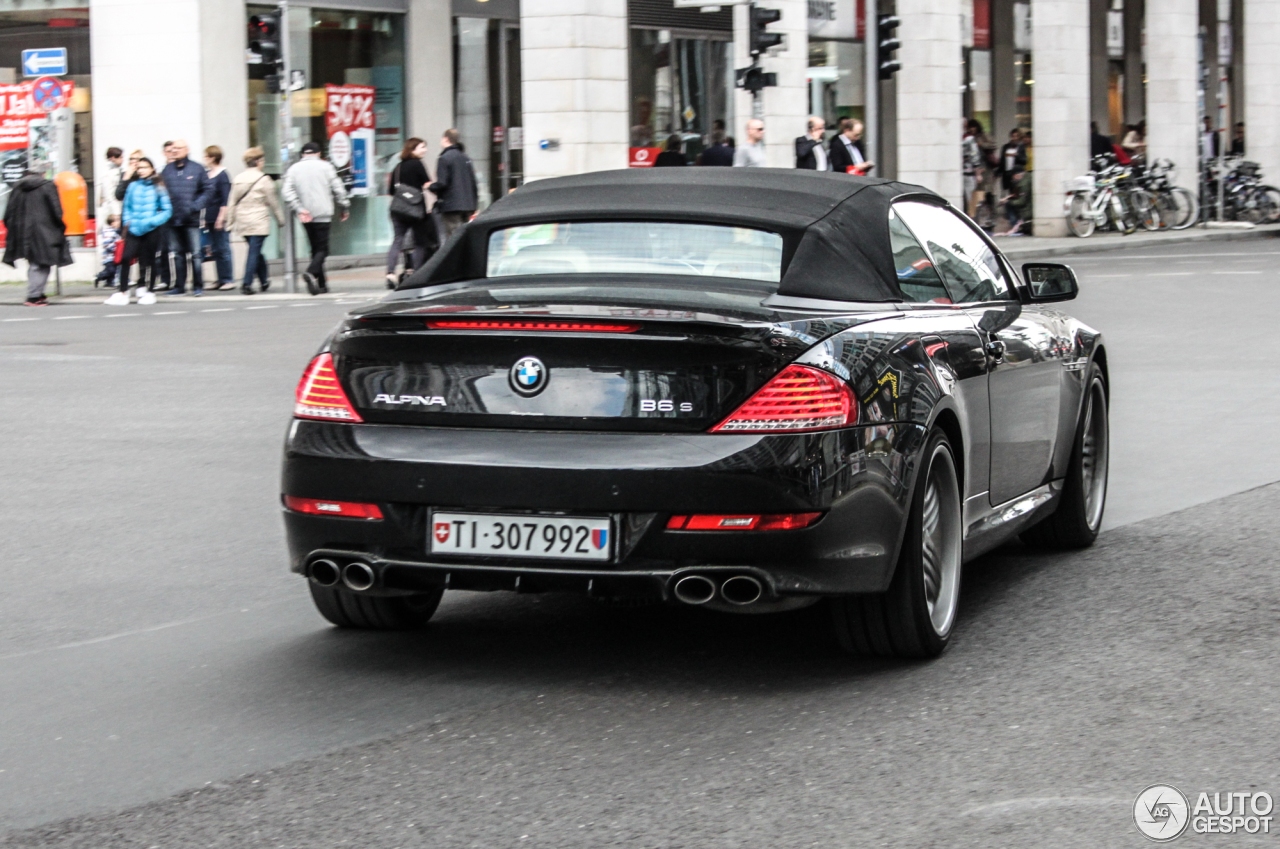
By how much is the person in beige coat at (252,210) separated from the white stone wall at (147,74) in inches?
93.8

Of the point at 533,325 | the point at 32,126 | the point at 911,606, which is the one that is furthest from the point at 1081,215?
the point at 533,325

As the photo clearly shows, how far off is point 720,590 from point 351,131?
85.0ft

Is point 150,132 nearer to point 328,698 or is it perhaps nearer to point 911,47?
point 911,47

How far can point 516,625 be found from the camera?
21.0 feet

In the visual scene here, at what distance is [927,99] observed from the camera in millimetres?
36344

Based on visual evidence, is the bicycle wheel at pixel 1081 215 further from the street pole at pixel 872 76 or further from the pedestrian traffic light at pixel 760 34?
the pedestrian traffic light at pixel 760 34

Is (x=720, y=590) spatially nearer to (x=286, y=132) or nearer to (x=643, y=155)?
(x=286, y=132)

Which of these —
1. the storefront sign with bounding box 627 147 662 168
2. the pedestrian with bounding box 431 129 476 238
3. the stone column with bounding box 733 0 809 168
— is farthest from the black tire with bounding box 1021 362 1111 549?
the storefront sign with bounding box 627 147 662 168

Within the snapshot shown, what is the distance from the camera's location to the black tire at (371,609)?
243 inches

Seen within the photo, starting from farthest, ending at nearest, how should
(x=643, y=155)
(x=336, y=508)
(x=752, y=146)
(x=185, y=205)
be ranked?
1. (x=643, y=155)
2. (x=752, y=146)
3. (x=185, y=205)
4. (x=336, y=508)

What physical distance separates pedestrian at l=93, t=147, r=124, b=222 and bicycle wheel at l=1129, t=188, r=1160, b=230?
758 inches

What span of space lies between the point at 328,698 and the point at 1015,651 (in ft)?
6.44

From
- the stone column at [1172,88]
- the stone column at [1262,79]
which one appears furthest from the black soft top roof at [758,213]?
the stone column at [1262,79]

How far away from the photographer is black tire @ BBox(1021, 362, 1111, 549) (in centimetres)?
753
